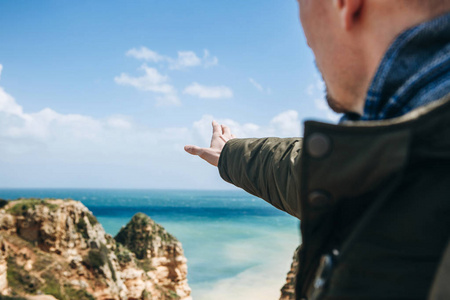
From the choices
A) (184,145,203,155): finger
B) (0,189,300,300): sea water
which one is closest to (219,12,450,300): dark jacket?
(184,145,203,155): finger

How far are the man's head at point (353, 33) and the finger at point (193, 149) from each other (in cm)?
143

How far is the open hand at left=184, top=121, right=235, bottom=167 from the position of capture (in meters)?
2.50

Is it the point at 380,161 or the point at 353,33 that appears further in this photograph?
the point at 353,33

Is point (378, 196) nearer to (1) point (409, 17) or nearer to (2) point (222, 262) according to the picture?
(1) point (409, 17)

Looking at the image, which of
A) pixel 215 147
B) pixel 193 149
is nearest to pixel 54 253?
pixel 193 149

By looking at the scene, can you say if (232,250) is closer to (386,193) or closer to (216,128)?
(216,128)

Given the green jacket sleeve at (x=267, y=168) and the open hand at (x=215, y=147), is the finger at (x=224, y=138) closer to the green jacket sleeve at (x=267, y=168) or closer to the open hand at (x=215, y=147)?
the open hand at (x=215, y=147)

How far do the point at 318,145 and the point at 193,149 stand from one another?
171cm

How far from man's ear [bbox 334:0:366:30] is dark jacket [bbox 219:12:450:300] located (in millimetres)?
158

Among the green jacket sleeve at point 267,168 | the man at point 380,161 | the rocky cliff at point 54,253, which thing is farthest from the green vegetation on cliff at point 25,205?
the man at point 380,161

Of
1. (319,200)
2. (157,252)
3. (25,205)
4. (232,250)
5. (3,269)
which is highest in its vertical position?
(319,200)

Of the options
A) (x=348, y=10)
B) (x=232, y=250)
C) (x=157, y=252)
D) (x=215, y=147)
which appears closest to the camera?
(x=348, y=10)

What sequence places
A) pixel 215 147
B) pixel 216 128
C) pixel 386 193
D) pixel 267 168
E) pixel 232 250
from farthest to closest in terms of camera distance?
pixel 232 250 → pixel 216 128 → pixel 215 147 → pixel 267 168 → pixel 386 193

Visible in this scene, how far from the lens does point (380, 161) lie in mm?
898
